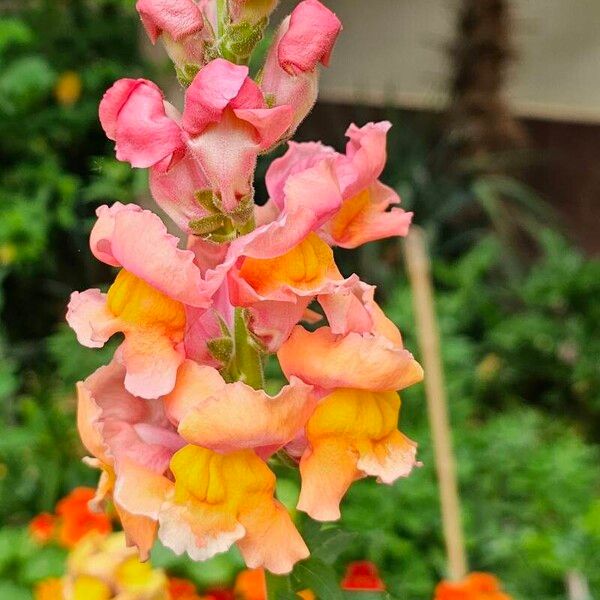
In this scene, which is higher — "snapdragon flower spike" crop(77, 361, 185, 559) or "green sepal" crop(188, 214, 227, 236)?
"green sepal" crop(188, 214, 227, 236)

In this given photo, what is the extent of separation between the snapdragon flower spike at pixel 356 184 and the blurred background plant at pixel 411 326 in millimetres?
167

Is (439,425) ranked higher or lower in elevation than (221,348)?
lower

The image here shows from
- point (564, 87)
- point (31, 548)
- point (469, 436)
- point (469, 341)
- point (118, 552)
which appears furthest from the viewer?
point (564, 87)

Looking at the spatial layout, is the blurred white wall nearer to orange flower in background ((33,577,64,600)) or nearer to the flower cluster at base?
orange flower in background ((33,577,64,600))

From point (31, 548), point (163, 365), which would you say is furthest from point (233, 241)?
point (31, 548)

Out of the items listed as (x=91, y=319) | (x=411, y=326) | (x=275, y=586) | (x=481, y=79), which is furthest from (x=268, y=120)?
(x=481, y=79)

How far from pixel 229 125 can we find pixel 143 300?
0.09m

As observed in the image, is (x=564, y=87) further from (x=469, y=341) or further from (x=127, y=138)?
(x=127, y=138)

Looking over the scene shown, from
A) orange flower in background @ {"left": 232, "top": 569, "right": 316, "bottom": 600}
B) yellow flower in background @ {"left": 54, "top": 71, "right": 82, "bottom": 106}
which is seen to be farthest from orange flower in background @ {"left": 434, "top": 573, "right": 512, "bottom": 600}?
yellow flower in background @ {"left": 54, "top": 71, "right": 82, "bottom": 106}

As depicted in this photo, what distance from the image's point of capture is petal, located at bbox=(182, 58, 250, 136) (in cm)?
39

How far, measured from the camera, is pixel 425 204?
224 cm

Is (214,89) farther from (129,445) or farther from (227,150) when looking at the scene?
(129,445)

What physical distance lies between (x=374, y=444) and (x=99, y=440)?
0.42 ft

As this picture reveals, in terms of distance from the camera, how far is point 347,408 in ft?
1.38
